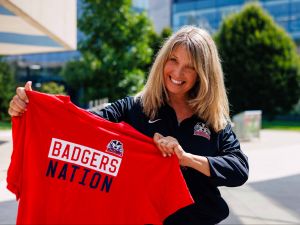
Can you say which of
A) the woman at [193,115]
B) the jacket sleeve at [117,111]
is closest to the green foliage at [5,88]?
the jacket sleeve at [117,111]

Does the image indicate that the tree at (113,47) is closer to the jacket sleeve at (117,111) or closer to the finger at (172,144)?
the jacket sleeve at (117,111)

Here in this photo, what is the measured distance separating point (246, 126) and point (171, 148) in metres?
15.3

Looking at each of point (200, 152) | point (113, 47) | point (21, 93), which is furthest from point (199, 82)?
point (113, 47)

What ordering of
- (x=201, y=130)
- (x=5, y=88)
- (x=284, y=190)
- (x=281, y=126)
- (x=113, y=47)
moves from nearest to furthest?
(x=201, y=130)
(x=284, y=190)
(x=281, y=126)
(x=113, y=47)
(x=5, y=88)

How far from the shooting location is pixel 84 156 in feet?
8.42

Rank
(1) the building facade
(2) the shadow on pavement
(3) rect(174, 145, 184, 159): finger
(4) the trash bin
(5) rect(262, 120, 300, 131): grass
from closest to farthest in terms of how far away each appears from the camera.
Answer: (3) rect(174, 145, 184, 159): finger < (2) the shadow on pavement < (4) the trash bin < (5) rect(262, 120, 300, 131): grass < (1) the building facade

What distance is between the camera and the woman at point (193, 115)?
8.30 ft

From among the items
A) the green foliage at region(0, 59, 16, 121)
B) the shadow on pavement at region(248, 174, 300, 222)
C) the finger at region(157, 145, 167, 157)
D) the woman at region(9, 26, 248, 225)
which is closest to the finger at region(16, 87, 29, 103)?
the woman at region(9, 26, 248, 225)

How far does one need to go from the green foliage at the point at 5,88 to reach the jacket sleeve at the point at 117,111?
1195 inches

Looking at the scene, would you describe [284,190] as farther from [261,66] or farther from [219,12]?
[219,12]

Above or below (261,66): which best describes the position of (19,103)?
above

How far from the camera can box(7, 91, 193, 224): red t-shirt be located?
251cm

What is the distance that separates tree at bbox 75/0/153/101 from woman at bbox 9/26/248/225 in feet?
86.3

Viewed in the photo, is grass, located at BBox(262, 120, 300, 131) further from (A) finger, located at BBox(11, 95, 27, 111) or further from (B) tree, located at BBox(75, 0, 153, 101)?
(A) finger, located at BBox(11, 95, 27, 111)
